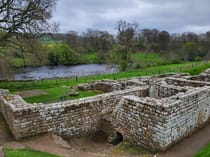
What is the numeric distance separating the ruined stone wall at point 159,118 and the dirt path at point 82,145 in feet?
0.92

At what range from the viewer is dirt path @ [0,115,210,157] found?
7.45 meters

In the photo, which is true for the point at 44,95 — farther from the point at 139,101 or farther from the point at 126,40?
the point at 126,40

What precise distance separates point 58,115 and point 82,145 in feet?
5.02

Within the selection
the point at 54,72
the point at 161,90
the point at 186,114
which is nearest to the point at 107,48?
the point at 54,72

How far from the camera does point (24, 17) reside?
16.0 m

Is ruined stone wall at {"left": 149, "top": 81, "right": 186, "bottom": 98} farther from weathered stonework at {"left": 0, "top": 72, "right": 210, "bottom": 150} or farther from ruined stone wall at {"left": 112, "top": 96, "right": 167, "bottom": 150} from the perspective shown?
ruined stone wall at {"left": 112, "top": 96, "right": 167, "bottom": 150}

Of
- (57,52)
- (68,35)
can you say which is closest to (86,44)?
(68,35)

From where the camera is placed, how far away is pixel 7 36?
16609 millimetres

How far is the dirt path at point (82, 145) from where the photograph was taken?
7449mm

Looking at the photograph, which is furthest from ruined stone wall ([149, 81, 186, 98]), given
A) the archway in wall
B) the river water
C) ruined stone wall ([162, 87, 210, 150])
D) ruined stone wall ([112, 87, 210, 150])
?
the river water

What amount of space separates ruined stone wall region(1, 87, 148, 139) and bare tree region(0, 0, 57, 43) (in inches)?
300

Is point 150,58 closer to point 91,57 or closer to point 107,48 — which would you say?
point 107,48

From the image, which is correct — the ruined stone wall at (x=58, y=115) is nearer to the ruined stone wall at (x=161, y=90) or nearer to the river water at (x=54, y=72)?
the ruined stone wall at (x=161, y=90)

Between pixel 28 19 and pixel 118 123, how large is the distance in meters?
10.9
